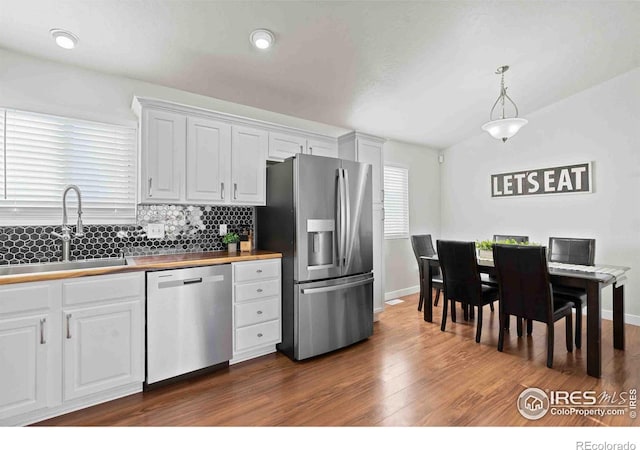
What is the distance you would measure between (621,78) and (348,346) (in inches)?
177

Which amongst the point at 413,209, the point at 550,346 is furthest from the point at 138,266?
the point at 413,209

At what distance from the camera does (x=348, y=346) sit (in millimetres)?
3043

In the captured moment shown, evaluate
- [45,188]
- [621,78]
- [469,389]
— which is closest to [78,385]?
[45,188]

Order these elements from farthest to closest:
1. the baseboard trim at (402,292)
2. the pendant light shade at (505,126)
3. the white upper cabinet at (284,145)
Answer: the baseboard trim at (402,292) < the white upper cabinet at (284,145) < the pendant light shade at (505,126)

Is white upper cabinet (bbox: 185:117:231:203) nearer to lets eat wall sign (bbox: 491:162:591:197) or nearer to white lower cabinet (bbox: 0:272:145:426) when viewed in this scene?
A: white lower cabinet (bbox: 0:272:145:426)

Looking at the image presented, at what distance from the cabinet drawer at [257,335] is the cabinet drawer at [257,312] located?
0.15 feet

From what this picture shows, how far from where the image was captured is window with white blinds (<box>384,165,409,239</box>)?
15.8ft

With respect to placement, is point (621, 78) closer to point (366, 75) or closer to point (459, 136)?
point (459, 136)

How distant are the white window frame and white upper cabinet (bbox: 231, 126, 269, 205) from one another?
2.30 m

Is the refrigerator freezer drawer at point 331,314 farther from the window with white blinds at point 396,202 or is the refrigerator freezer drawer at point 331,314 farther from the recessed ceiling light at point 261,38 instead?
the recessed ceiling light at point 261,38

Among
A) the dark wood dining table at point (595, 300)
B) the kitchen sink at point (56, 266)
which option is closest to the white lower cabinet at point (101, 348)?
the kitchen sink at point (56, 266)

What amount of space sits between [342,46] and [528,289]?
Result: 8.62ft

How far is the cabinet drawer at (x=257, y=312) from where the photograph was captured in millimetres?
2625

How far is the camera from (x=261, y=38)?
2.31m
